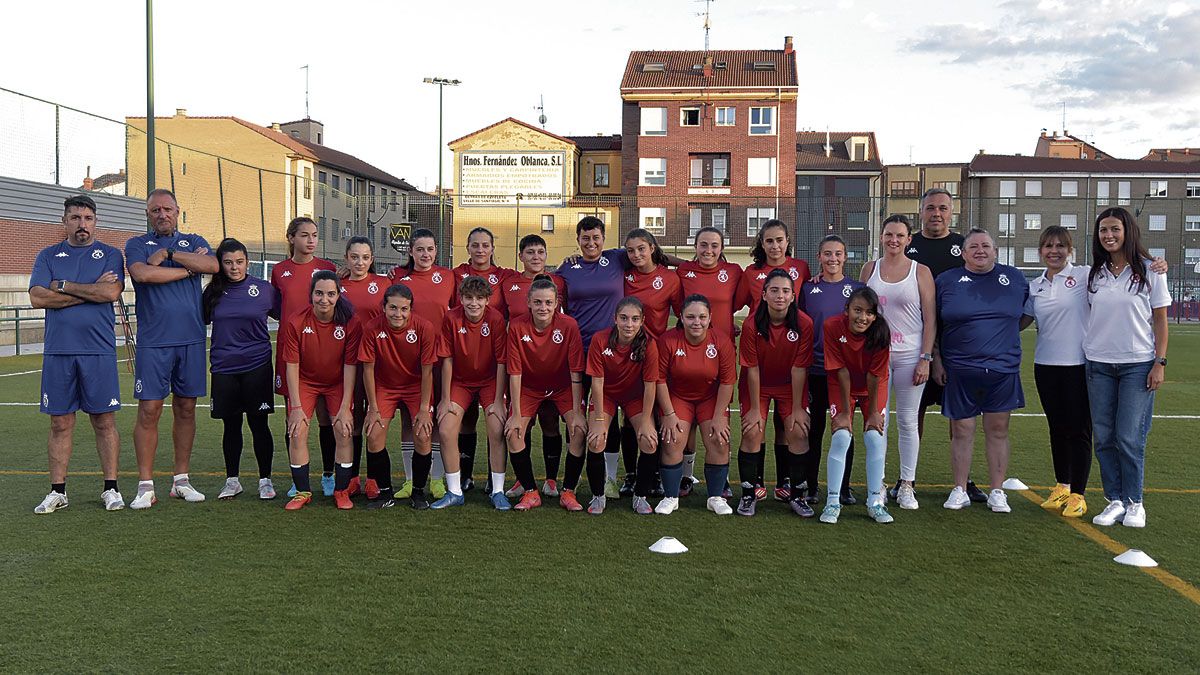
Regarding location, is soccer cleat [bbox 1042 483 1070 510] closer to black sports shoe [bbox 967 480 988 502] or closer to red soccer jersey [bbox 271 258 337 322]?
black sports shoe [bbox 967 480 988 502]

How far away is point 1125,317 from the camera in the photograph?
4980mm

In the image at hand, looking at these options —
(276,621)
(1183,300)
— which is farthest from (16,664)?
(1183,300)

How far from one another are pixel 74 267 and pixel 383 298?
1.73 metres

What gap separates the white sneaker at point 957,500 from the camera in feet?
18.1

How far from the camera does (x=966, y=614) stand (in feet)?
12.1

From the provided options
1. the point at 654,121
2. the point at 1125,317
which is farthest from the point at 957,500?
the point at 654,121

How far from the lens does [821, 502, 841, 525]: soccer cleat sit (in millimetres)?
5152

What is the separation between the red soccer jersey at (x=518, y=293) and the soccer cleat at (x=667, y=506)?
1.40 m

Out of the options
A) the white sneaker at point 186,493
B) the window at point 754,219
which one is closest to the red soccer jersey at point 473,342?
the white sneaker at point 186,493

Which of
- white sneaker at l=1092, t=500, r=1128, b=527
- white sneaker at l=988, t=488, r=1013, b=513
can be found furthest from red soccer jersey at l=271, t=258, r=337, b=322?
white sneaker at l=1092, t=500, r=1128, b=527

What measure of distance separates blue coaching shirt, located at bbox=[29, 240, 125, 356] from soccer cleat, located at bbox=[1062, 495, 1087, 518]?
569cm

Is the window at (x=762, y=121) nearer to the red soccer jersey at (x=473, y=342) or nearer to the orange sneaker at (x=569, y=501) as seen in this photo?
the red soccer jersey at (x=473, y=342)

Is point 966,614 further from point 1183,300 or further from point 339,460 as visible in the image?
point 1183,300

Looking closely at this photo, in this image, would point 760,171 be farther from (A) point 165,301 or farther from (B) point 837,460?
(A) point 165,301
